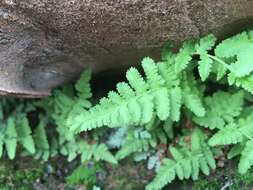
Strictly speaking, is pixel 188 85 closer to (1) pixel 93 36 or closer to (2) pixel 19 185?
(1) pixel 93 36

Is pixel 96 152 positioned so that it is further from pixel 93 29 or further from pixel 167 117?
pixel 93 29

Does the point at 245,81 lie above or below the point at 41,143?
below

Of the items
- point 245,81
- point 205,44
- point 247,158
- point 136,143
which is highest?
point 205,44

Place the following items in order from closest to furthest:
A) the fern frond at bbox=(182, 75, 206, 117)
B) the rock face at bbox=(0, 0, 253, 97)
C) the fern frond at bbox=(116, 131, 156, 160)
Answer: the rock face at bbox=(0, 0, 253, 97) < the fern frond at bbox=(182, 75, 206, 117) < the fern frond at bbox=(116, 131, 156, 160)

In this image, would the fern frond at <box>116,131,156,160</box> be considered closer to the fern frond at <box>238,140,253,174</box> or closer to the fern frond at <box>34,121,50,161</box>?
the fern frond at <box>34,121,50,161</box>

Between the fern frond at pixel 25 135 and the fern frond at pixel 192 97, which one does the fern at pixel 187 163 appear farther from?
the fern frond at pixel 25 135

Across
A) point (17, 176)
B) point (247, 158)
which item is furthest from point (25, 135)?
point (247, 158)

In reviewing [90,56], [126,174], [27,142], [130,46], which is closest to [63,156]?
[27,142]

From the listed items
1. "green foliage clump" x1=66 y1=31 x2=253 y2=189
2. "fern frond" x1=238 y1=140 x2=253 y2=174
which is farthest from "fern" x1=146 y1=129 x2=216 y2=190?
"fern frond" x1=238 y1=140 x2=253 y2=174

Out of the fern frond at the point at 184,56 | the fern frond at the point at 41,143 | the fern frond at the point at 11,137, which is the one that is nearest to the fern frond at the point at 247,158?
the fern frond at the point at 184,56
